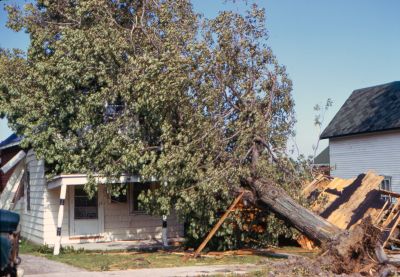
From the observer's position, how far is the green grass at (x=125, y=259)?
13.6 meters

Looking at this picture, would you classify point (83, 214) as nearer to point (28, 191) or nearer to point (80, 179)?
point (80, 179)

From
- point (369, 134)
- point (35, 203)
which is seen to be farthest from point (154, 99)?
point (369, 134)

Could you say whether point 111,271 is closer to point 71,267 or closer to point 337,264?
point 71,267

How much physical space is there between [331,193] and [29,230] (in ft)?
34.5

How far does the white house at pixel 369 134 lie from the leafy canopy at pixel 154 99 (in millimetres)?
13954

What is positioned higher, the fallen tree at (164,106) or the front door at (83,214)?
the fallen tree at (164,106)

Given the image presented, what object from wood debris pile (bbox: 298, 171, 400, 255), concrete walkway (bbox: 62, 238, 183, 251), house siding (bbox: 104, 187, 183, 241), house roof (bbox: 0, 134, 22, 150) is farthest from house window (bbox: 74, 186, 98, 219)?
wood debris pile (bbox: 298, 171, 400, 255)

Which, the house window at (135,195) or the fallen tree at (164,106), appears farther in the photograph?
the house window at (135,195)

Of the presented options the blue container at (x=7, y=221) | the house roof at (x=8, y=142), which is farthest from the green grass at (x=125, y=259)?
the house roof at (x=8, y=142)

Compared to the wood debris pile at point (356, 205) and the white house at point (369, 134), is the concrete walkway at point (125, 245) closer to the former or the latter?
the wood debris pile at point (356, 205)

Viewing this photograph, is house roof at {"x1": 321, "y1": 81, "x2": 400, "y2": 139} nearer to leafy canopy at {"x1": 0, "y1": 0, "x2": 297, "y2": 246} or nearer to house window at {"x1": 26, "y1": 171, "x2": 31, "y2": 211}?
leafy canopy at {"x1": 0, "y1": 0, "x2": 297, "y2": 246}

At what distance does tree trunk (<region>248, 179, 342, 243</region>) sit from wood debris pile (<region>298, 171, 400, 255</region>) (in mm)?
1686

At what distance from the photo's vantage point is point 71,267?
44.0 ft

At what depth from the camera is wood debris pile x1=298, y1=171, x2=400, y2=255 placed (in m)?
16.3
